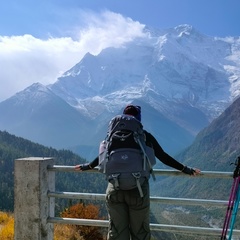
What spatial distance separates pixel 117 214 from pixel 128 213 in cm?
15

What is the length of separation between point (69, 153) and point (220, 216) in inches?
3030

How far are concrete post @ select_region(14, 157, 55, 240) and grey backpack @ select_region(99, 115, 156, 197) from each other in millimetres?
1513

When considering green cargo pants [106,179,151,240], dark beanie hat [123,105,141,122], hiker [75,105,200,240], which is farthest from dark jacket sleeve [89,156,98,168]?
dark beanie hat [123,105,141,122]

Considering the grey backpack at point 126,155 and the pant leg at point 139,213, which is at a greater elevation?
the grey backpack at point 126,155

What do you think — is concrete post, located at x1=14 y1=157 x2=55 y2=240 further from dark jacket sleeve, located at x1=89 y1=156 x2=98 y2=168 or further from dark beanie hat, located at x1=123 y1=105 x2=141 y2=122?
dark beanie hat, located at x1=123 y1=105 x2=141 y2=122

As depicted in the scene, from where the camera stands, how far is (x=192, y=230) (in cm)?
504

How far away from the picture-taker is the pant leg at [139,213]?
4445 mm

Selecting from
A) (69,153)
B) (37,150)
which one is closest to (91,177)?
(69,153)

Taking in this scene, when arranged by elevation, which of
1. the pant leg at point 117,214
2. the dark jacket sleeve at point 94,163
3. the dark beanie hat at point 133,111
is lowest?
the pant leg at point 117,214

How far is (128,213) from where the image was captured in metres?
4.64

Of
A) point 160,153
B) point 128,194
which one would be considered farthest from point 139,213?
→ point 160,153

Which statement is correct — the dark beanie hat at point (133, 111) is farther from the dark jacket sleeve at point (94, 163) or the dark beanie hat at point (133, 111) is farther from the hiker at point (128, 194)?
the dark jacket sleeve at point (94, 163)

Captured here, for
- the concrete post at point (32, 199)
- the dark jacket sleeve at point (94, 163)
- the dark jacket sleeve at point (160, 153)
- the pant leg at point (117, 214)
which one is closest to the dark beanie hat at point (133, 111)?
the dark jacket sleeve at point (160, 153)

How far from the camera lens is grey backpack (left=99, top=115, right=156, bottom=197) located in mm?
4383
